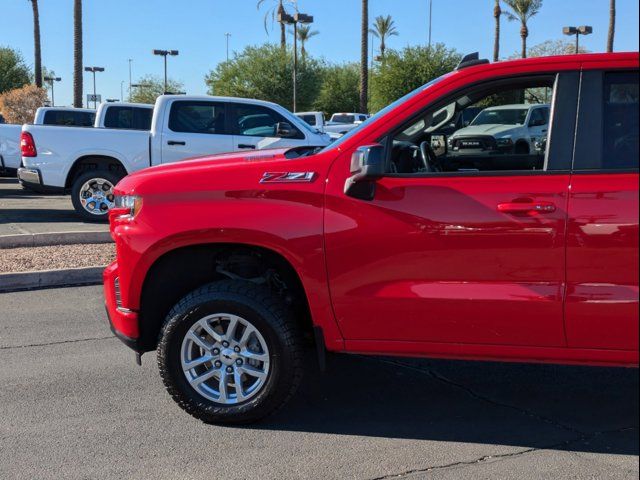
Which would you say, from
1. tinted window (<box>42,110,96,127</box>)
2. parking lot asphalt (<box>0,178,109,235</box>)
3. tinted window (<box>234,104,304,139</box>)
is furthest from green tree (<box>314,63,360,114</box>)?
tinted window (<box>234,104,304,139</box>)

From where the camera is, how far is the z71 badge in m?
4.04

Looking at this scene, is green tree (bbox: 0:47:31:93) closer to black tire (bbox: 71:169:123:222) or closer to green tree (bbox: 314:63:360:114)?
green tree (bbox: 314:63:360:114)

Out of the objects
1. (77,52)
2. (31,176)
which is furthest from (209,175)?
(77,52)

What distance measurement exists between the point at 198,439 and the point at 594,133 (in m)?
2.66

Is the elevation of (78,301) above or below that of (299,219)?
below

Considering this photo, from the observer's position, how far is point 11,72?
56156 millimetres

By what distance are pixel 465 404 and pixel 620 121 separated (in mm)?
1921

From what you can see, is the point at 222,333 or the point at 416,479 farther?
the point at 222,333

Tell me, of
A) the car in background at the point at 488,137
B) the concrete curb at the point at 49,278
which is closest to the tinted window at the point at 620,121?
the car in background at the point at 488,137

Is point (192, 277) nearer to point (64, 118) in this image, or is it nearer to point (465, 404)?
point (465, 404)

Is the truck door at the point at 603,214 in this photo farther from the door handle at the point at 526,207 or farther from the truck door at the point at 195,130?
the truck door at the point at 195,130

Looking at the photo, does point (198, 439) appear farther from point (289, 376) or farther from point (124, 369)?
point (124, 369)

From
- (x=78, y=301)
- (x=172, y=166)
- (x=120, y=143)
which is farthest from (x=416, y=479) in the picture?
(x=120, y=143)

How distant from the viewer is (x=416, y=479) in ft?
12.0
